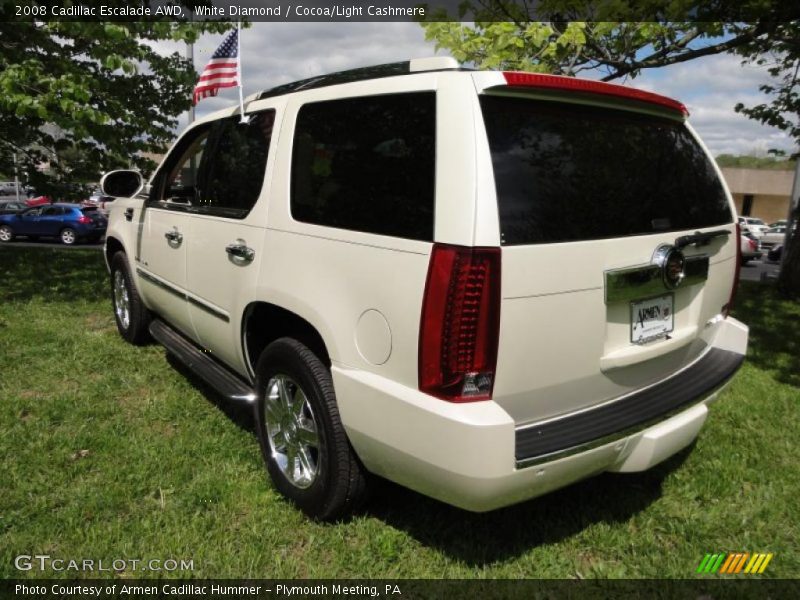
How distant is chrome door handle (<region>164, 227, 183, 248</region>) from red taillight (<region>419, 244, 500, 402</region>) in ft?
7.63

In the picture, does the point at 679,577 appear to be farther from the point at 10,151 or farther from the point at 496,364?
the point at 10,151

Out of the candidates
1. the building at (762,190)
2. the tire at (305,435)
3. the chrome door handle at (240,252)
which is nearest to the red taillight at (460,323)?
the tire at (305,435)

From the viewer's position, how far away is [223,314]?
127 inches

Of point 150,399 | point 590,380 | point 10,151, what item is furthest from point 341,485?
point 10,151

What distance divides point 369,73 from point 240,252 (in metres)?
1.08

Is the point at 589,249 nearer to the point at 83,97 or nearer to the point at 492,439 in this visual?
the point at 492,439

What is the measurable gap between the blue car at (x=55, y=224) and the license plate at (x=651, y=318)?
23458 mm

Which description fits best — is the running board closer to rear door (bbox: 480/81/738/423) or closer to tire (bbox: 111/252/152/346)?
tire (bbox: 111/252/152/346)

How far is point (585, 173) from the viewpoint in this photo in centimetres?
225

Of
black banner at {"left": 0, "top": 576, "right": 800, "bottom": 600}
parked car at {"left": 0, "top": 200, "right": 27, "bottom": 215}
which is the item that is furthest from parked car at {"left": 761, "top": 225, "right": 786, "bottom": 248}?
parked car at {"left": 0, "top": 200, "right": 27, "bottom": 215}

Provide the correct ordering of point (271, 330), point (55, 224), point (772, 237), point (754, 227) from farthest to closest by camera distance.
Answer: point (754, 227) → point (772, 237) → point (55, 224) → point (271, 330)

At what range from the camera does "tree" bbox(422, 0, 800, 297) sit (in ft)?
17.1

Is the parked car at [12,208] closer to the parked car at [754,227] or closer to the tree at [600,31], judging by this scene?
the tree at [600,31]

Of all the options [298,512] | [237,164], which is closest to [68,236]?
[237,164]
